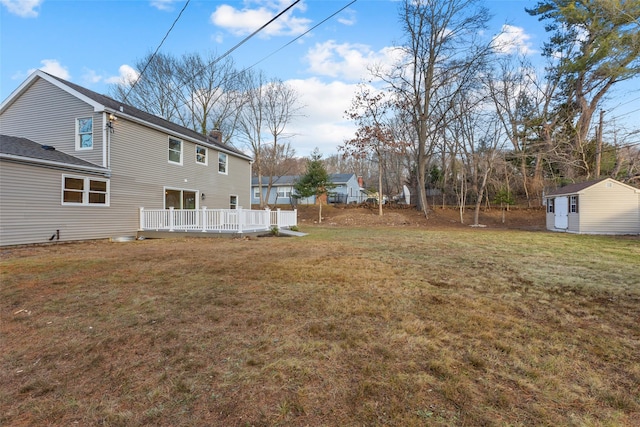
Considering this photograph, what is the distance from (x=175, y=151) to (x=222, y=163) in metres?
3.34

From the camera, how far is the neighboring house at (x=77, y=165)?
886 cm

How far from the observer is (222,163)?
56.0 ft

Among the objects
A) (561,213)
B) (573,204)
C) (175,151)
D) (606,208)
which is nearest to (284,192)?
(175,151)

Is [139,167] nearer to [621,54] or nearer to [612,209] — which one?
[612,209]

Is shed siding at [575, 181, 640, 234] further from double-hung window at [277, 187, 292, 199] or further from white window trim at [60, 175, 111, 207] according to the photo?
double-hung window at [277, 187, 292, 199]

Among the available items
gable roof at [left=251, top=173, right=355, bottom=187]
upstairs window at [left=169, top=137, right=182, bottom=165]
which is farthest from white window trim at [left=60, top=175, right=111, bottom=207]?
gable roof at [left=251, top=173, right=355, bottom=187]

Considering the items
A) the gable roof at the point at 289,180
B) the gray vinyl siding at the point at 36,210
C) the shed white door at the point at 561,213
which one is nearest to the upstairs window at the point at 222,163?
the gray vinyl siding at the point at 36,210

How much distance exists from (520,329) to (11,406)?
423 cm

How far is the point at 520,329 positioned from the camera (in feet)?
10.1

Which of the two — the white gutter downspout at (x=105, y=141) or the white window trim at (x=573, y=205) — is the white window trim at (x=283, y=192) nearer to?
the white gutter downspout at (x=105, y=141)

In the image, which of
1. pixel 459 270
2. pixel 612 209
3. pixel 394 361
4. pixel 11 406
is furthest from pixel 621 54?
pixel 11 406

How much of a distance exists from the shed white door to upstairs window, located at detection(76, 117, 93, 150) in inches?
880

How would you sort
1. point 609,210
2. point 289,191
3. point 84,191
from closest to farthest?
point 84,191 < point 609,210 < point 289,191

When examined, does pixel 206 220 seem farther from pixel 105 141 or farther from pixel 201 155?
pixel 201 155
